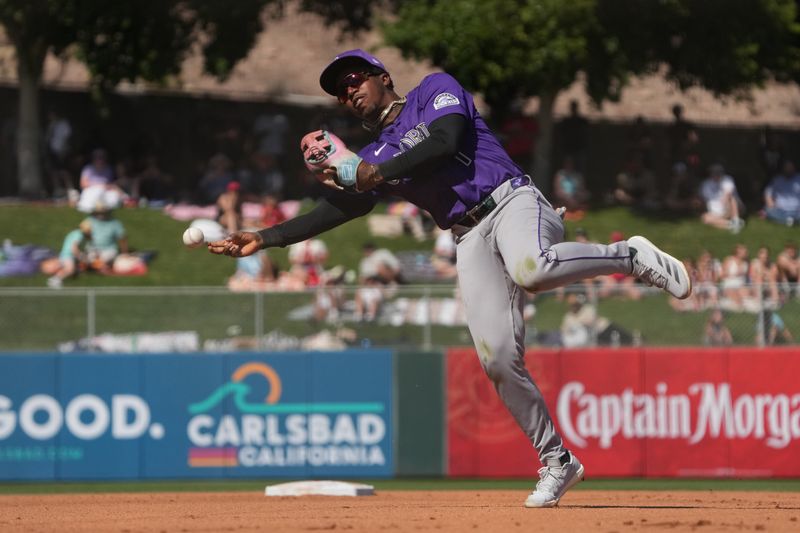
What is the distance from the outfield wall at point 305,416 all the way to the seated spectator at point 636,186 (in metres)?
6.74

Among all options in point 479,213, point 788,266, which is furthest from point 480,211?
point 788,266

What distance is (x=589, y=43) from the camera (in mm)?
21109

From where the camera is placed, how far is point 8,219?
65.5ft

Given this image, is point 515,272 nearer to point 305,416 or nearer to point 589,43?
point 305,416

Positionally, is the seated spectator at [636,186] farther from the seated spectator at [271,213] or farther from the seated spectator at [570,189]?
the seated spectator at [271,213]

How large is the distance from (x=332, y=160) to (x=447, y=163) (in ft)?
2.10

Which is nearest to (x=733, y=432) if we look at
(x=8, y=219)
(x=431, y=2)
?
(x=431, y=2)

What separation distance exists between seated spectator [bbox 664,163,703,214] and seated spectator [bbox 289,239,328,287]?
5762 millimetres

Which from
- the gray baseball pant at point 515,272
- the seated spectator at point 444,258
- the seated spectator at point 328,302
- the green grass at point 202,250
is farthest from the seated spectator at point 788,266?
the gray baseball pant at point 515,272

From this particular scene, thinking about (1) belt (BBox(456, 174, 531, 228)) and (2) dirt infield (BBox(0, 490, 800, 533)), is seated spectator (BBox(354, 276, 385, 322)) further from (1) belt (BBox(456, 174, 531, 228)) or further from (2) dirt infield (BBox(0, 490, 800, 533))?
(1) belt (BBox(456, 174, 531, 228))

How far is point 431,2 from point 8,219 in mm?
7156

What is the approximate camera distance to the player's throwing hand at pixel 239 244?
7.73 metres

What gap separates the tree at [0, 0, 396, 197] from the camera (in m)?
21.8

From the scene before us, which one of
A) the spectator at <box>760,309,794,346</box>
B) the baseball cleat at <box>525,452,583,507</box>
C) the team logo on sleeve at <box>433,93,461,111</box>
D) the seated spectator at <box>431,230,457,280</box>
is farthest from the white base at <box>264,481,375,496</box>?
the seated spectator at <box>431,230,457,280</box>
